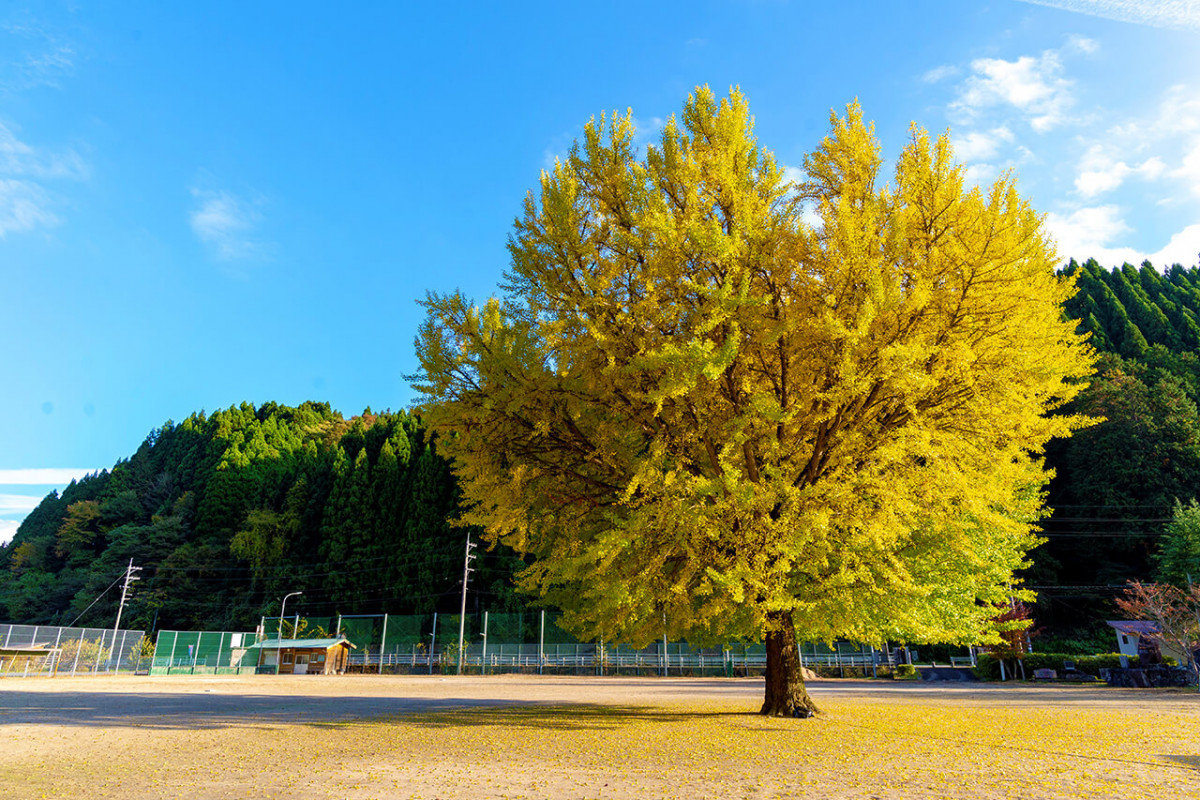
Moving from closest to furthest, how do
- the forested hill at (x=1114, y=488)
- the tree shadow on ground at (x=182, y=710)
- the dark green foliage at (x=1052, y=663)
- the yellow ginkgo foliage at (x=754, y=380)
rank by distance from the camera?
the yellow ginkgo foliage at (x=754, y=380)
the tree shadow on ground at (x=182, y=710)
the dark green foliage at (x=1052, y=663)
the forested hill at (x=1114, y=488)

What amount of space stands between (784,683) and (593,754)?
5.38 m

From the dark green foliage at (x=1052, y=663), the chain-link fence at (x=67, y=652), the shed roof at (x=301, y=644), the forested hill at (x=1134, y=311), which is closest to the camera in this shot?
the dark green foliage at (x=1052, y=663)

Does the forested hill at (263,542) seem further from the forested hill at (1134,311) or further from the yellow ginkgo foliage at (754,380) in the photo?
the forested hill at (1134,311)

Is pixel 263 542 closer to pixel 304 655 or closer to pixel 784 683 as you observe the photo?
pixel 304 655

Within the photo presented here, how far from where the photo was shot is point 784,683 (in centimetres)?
1196

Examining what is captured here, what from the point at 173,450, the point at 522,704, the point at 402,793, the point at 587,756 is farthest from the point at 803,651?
the point at 173,450

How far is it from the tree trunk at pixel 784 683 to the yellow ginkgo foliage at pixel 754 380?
65cm

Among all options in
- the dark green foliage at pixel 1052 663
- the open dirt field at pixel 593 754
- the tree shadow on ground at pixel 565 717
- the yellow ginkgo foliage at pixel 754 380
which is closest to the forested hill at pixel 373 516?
the dark green foliage at pixel 1052 663

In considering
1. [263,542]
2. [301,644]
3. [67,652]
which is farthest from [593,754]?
[263,542]

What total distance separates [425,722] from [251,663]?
44.0 meters

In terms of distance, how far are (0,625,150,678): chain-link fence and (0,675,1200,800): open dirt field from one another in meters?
25.5

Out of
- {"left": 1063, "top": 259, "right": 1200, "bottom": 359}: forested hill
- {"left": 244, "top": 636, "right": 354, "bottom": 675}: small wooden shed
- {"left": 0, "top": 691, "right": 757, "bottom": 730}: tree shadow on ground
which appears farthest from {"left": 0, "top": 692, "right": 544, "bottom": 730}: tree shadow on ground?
{"left": 1063, "top": 259, "right": 1200, "bottom": 359}: forested hill

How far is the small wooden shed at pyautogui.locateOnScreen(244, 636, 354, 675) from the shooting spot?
1752 inches

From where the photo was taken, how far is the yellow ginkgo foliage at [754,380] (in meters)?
8.73
